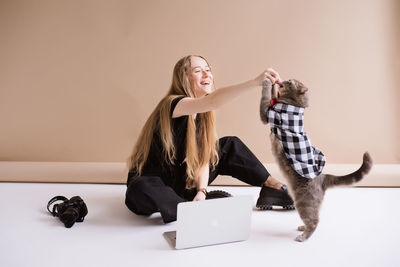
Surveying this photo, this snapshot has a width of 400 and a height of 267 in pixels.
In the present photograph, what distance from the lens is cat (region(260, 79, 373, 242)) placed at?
135 cm

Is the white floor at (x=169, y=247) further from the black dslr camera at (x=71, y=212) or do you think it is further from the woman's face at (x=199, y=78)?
the woman's face at (x=199, y=78)

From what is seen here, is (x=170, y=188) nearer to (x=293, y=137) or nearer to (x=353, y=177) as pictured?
(x=293, y=137)

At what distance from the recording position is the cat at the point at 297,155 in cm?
135

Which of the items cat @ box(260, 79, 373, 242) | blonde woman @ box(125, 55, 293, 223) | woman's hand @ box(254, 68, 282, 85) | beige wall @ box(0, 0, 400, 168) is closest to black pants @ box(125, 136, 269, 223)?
blonde woman @ box(125, 55, 293, 223)

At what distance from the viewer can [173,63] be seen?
2631 mm

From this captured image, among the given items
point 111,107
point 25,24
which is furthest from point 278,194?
point 25,24

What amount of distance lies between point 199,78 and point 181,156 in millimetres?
348

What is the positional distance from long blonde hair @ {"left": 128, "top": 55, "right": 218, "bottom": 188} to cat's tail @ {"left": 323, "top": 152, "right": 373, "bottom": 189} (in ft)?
1.88

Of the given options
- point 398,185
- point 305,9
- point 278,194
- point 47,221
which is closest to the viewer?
point 47,221

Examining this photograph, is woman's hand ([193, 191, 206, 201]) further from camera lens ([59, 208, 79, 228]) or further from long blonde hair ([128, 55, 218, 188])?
camera lens ([59, 208, 79, 228])

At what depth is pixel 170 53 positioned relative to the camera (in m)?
2.63

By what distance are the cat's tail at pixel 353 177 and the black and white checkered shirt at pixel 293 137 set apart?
0.06m

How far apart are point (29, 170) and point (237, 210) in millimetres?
1535

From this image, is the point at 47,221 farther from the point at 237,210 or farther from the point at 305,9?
the point at 305,9
